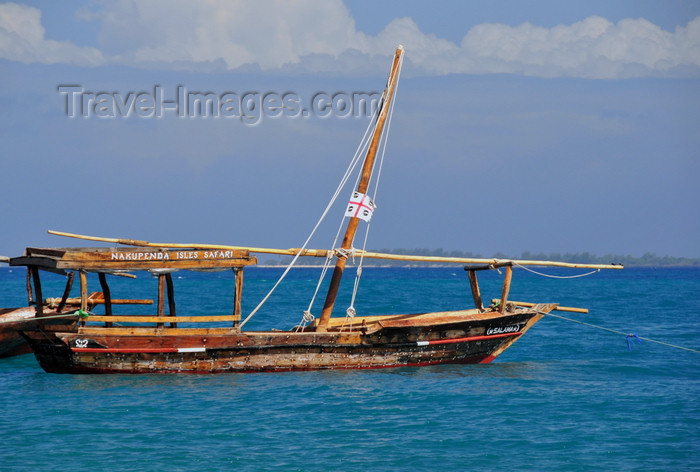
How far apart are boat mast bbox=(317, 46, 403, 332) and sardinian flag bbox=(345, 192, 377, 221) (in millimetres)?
139

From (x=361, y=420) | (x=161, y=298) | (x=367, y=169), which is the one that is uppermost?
(x=367, y=169)

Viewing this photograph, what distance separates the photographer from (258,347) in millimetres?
19641

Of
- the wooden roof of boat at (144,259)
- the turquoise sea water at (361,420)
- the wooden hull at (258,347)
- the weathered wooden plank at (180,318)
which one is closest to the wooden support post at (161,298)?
the weathered wooden plank at (180,318)

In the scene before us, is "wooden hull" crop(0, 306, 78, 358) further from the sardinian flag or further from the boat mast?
the sardinian flag

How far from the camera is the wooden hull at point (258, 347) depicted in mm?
19281

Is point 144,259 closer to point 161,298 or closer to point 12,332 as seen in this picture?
point 161,298

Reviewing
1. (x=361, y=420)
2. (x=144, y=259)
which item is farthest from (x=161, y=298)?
(x=361, y=420)

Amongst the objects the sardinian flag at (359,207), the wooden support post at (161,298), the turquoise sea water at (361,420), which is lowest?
the turquoise sea water at (361,420)

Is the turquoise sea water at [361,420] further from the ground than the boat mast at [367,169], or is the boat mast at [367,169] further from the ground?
the boat mast at [367,169]

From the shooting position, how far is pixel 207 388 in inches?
729

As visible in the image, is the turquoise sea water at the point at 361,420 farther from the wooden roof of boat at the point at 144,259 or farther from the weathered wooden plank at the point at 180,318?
the wooden roof of boat at the point at 144,259

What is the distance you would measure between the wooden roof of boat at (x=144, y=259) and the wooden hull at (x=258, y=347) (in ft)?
5.23

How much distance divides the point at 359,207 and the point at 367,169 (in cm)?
109

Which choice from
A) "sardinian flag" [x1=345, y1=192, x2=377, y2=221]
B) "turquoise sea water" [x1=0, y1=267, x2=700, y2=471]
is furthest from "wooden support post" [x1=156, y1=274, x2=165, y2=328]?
"sardinian flag" [x1=345, y1=192, x2=377, y2=221]
